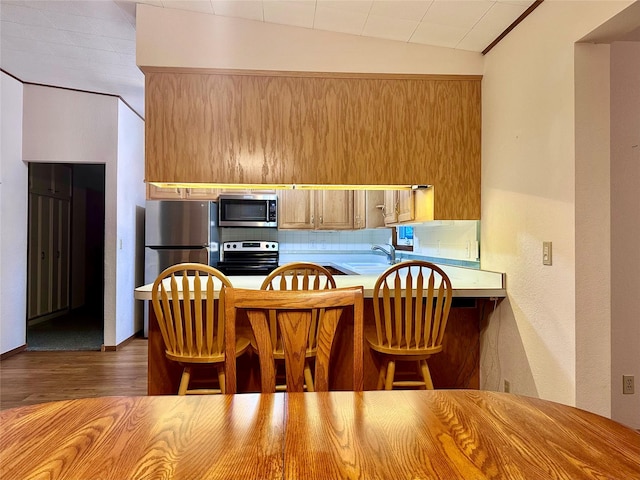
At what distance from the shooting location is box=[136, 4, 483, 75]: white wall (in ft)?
8.05

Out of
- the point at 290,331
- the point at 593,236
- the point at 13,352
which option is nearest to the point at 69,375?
the point at 13,352

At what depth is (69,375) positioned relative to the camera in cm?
326

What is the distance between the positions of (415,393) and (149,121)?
2.26 metres

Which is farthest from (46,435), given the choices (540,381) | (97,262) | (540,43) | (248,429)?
(97,262)

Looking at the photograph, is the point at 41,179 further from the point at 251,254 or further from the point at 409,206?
the point at 409,206

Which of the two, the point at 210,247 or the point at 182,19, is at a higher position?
the point at 182,19

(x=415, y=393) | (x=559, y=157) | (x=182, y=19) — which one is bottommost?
(x=415, y=393)

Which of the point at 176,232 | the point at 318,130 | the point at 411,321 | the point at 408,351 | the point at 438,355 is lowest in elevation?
the point at 438,355

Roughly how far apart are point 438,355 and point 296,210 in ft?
8.35

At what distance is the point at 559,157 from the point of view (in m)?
1.83

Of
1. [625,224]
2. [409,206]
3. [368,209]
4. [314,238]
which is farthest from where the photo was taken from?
[314,238]

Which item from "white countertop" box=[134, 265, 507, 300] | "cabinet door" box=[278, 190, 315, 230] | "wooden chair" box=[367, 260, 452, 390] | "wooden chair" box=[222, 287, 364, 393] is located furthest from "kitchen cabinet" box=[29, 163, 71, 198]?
"wooden chair" box=[222, 287, 364, 393]

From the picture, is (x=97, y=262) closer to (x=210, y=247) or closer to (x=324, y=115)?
(x=210, y=247)

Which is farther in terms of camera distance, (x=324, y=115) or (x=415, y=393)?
(x=324, y=115)
